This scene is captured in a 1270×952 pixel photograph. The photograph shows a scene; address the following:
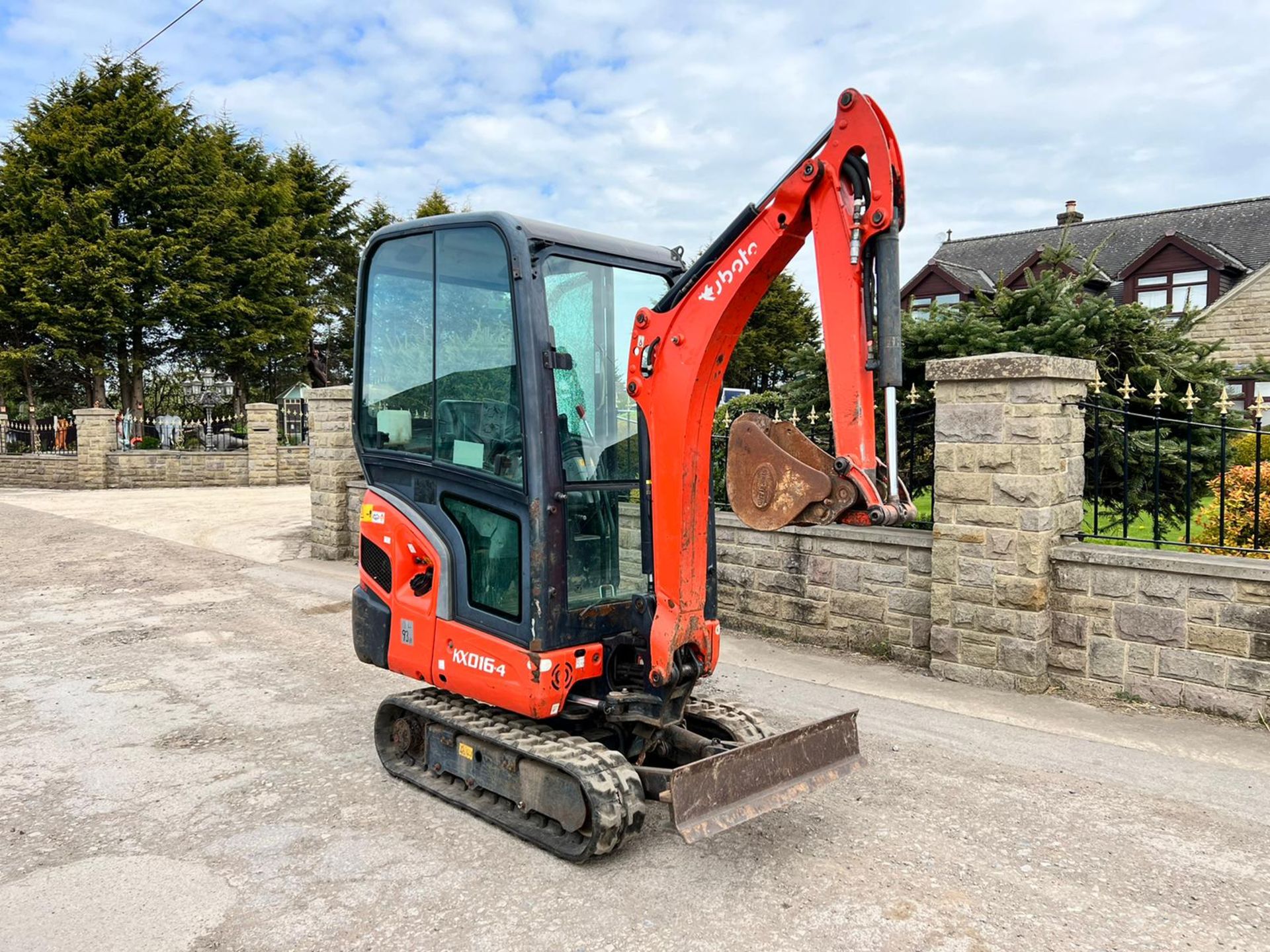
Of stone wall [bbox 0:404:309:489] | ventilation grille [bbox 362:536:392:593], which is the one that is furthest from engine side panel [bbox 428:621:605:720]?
stone wall [bbox 0:404:309:489]

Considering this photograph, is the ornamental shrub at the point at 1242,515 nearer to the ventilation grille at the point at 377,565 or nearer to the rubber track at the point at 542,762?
the rubber track at the point at 542,762

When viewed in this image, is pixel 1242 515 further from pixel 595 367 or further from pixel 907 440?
pixel 595 367

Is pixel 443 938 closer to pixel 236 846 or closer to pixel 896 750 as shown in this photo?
pixel 236 846

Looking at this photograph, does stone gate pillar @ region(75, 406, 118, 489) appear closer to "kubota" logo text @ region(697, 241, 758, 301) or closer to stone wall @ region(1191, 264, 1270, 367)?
"kubota" logo text @ region(697, 241, 758, 301)

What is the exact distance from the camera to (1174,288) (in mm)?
26750

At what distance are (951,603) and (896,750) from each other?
156 cm

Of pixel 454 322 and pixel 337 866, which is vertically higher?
pixel 454 322

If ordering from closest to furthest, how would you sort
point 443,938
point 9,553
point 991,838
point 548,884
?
point 443,938 < point 548,884 < point 991,838 < point 9,553

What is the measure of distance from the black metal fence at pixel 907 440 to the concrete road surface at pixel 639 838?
187 cm

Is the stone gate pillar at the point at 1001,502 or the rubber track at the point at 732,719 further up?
the stone gate pillar at the point at 1001,502

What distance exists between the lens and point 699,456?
3680mm

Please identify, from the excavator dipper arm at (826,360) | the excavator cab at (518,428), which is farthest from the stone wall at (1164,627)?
the excavator cab at (518,428)

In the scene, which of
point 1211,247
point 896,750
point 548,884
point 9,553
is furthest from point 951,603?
point 1211,247

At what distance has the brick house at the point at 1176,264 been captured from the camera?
948 inches
